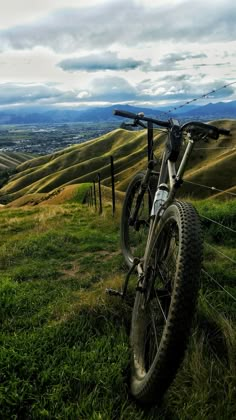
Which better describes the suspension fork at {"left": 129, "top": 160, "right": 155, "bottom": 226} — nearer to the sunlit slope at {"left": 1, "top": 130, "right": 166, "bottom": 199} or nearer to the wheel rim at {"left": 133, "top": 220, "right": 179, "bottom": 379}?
the wheel rim at {"left": 133, "top": 220, "right": 179, "bottom": 379}

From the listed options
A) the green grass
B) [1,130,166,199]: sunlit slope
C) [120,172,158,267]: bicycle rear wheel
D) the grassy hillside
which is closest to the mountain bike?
the green grass

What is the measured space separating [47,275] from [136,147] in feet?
402

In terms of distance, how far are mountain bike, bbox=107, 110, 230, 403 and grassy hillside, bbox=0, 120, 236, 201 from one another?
50180 mm

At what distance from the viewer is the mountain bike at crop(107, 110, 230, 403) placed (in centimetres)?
277

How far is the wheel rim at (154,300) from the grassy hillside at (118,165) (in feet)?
166

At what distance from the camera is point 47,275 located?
22.6 ft

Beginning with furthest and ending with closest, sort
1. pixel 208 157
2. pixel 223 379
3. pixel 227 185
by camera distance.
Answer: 1. pixel 208 157
2. pixel 227 185
3. pixel 223 379

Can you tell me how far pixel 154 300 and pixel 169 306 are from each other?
0.66 m

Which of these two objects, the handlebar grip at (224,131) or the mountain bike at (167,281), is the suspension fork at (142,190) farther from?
the handlebar grip at (224,131)

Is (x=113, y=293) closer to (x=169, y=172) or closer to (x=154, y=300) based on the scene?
(x=154, y=300)

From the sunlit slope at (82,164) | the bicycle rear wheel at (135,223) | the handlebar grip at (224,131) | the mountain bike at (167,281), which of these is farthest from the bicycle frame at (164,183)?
the sunlit slope at (82,164)

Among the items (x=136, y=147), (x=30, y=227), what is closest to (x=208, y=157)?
(x=136, y=147)

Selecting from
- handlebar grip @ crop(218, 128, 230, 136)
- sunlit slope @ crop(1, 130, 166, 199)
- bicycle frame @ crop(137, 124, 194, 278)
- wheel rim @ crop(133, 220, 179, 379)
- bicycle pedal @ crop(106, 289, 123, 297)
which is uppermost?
handlebar grip @ crop(218, 128, 230, 136)

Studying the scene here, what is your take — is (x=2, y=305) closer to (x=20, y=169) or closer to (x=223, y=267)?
(x=223, y=267)
